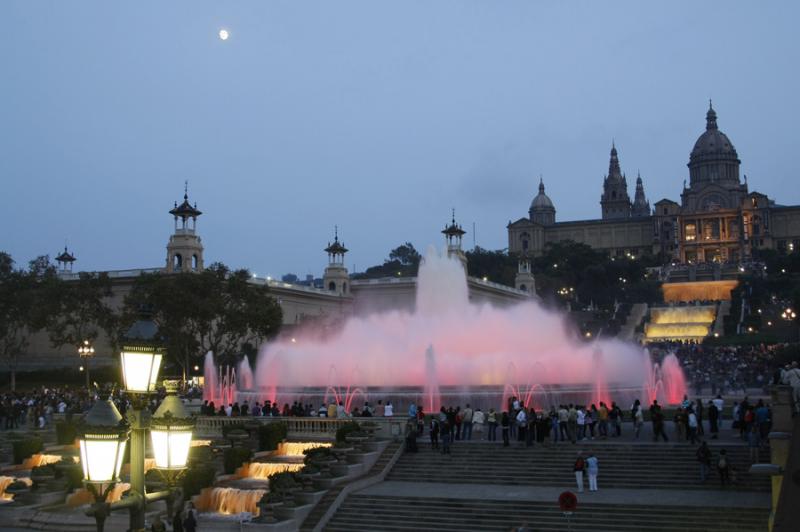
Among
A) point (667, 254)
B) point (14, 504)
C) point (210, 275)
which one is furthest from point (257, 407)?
point (667, 254)

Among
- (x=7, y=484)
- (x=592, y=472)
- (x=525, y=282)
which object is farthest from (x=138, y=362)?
(x=525, y=282)

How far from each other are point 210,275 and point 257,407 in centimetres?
2246

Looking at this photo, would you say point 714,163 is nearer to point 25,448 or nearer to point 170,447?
point 25,448

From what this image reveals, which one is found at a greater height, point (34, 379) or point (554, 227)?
point (554, 227)

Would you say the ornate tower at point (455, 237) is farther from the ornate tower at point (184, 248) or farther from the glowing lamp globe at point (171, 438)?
the glowing lamp globe at point (171, 438)

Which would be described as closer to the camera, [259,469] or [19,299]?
[259,469]

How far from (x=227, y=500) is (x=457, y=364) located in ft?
49.3

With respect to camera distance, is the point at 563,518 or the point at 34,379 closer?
the point at 563,518

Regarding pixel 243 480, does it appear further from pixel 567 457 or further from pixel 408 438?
pixel 567 457

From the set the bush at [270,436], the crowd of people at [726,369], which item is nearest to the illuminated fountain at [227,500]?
the bush at [270,436]

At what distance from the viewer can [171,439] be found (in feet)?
27.2

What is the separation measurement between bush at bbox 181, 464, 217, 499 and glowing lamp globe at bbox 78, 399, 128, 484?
17392 millimetres

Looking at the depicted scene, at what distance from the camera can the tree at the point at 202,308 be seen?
170ft

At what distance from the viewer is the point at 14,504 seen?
86.3 ft
